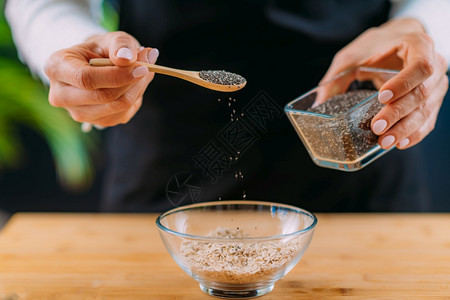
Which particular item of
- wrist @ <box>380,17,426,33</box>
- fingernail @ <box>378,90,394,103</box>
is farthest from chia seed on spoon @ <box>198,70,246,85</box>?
wrist @ <box>380,17,426,33</box>

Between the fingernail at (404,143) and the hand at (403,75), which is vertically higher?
the hand at (403,75)

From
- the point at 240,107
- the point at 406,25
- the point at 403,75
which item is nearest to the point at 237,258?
the point at 403,75

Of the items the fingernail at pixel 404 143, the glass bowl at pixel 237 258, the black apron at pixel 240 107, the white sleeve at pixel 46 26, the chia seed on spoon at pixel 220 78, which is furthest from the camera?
the black apron at pixel 240 107

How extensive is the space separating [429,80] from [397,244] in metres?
0.41

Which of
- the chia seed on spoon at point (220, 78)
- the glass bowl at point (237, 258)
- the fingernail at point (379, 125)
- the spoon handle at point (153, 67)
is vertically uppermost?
the spoon handle at point (153, 67)

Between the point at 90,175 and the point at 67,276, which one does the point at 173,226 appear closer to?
the point at 67,276

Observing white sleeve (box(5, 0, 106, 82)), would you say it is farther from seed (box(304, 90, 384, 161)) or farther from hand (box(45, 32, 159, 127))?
seed (box(304, 90, 384, 161))

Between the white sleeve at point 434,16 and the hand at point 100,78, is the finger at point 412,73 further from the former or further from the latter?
the hand at point 100,78

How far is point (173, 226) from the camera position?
45.3 inches

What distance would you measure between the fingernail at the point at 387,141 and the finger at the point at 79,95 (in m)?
0.57

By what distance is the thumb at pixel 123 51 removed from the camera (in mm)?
993

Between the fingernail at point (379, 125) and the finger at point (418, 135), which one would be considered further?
the finger at point (418, 135)

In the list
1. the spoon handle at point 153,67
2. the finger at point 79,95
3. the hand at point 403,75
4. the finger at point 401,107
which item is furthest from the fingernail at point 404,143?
the finger at point 79,95

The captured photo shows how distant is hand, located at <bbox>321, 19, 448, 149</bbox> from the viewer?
110 centimetres
